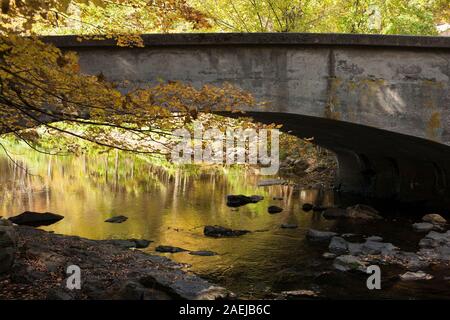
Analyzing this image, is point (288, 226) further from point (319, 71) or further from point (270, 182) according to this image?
point (270, 182)

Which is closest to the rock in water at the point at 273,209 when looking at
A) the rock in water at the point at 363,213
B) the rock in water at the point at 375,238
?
the rock in water at the point at 363,213

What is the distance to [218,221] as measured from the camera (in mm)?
12219

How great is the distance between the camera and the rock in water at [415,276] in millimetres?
7742

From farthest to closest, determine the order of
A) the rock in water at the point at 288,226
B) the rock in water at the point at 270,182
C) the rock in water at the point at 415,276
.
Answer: the rock in water at the point at 270,182 → the rock in water at the point at 288,226 → the rock in water at the point at 415,276

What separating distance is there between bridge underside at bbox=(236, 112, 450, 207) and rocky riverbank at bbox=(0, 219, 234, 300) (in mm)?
3811

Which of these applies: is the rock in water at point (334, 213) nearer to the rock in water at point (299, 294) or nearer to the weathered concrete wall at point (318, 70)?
the weathered concrete wall at point (318, 70)

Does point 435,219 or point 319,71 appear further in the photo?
point 435,219

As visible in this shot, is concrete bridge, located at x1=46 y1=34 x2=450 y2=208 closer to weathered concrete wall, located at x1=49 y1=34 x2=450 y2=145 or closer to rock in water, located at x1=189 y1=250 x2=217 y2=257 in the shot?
weathered concrete wall, located at x1=49 y1=34 x2=450 y2=145

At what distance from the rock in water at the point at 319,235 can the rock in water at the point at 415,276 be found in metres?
2.58

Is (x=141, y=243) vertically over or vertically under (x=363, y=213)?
Result: under

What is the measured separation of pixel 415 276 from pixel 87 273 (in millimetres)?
5086

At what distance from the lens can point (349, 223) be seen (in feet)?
40.0

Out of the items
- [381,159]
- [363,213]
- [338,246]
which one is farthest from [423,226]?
[381,159]
